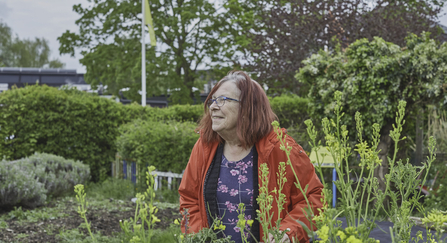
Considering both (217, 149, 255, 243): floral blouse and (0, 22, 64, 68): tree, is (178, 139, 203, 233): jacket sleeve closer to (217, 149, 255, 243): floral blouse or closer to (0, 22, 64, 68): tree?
(217, 149, 255, 243): floral blouse

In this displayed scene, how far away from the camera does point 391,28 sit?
31.2ft

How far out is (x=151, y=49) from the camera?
714 inches

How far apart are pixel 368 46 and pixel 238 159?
13.1 ft

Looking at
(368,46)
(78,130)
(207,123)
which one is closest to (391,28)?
(368,46)

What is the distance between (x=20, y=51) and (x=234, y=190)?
46.4m

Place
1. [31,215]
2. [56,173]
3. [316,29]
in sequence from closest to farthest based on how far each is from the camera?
[31,215] < [56,173] < [316,29]

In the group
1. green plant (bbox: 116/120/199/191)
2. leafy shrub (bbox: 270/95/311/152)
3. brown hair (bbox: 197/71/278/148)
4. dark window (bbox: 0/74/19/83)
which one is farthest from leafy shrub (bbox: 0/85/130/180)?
dark window (bbox: 0/74/19/83)

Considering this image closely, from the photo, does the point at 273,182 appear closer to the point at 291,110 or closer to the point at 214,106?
the point at 214,106

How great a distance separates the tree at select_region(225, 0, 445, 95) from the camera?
9695 millimetres

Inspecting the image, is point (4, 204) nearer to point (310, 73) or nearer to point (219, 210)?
point (219, 210)

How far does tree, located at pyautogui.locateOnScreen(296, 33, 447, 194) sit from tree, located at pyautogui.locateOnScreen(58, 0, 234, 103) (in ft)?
40.8

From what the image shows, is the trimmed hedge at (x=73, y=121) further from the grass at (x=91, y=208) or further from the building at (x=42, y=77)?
the building at (x=42, y=77)

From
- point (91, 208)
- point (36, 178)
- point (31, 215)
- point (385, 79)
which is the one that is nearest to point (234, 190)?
point (385, 79)

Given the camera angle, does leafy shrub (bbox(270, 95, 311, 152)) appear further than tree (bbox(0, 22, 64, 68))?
No
